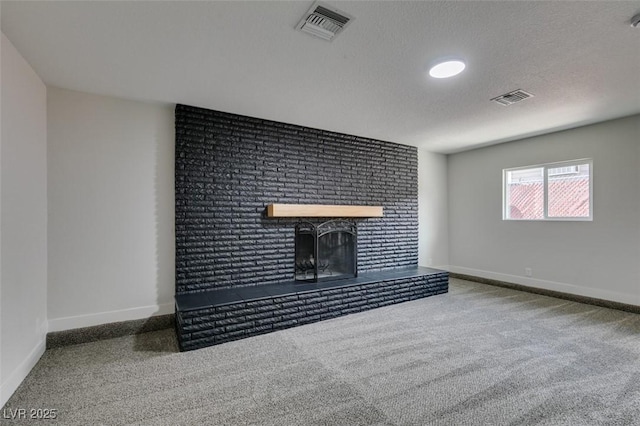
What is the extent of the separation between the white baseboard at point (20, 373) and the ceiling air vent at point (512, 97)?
452 cm

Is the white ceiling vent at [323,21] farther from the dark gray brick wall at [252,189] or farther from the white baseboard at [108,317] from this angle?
the white baseboard at [108,317]

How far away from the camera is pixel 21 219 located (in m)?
2.16

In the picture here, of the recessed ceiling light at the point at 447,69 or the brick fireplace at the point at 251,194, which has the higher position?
Result: the recessed ceiling light at the point at 447,69

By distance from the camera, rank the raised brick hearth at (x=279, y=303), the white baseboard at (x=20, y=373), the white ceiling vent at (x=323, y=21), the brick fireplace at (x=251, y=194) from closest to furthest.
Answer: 1. the white ceiling vent at (x=323, y=21)
2. the white baseboard at (x=20, y=373)
3. the raised brick hearth at (x=279, y=303)
4. the brick fireplace at (x=251, y=194)

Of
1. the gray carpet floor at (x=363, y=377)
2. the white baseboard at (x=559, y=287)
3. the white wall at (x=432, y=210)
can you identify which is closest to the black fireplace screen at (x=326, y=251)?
the gray carpet floor at (x=363, y=377)

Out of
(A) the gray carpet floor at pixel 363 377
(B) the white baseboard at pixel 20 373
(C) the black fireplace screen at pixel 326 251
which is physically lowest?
(A) the gray carpet floor at pixel 363 377

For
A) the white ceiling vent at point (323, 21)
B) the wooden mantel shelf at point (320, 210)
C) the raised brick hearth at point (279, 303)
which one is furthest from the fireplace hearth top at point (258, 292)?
the white ceiling vent at point (323, 21)

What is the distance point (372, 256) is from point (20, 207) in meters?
3.87

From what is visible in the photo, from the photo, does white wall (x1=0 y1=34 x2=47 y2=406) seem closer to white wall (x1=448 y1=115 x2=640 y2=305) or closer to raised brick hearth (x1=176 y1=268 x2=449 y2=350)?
raised brick hearth (x1=176 y1=268 x2=449 y2=350)

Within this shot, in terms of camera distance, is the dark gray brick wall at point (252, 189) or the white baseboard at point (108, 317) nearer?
the white baseboard at point (108, 317)

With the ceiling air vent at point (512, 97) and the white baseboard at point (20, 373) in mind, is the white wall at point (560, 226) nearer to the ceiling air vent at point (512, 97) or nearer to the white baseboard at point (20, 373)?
the ceiling air vent at point (512, 97)

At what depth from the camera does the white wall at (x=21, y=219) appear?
193cm

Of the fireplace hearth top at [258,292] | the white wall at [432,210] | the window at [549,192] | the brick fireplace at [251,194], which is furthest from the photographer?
the white wall at [432,210]

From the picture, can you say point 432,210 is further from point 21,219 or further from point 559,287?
point 21,219
